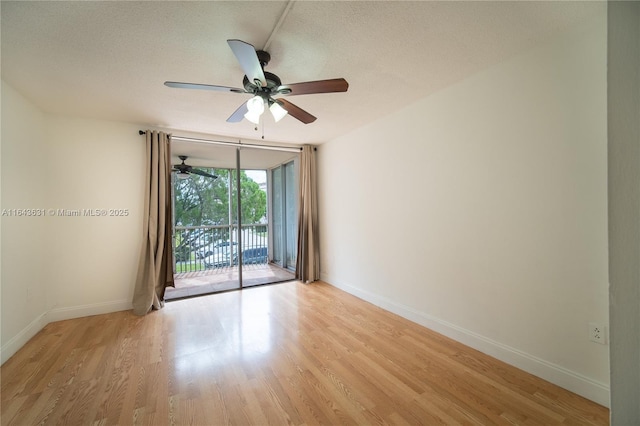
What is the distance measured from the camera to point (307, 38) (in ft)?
5.66

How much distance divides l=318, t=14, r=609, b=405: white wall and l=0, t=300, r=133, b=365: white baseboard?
3384mm

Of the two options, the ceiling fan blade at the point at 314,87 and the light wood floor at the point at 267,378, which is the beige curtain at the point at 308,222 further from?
the ceiling fan blade at the point at 314,87

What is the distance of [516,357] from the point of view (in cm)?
199

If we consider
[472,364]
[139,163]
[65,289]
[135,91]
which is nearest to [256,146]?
[139,163]

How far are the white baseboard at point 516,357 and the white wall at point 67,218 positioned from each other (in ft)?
11.5

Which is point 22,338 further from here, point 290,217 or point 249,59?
point 290,217

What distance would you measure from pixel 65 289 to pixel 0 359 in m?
1.08

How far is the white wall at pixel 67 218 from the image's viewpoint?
7.78 ft

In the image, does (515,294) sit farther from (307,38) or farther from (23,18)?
(23,18)

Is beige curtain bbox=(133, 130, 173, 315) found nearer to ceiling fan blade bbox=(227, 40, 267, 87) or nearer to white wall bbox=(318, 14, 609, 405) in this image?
ceiling fan blade bbox=(227, 40, 267, 87)

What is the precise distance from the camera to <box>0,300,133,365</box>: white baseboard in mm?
2202

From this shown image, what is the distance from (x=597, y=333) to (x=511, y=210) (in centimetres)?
92

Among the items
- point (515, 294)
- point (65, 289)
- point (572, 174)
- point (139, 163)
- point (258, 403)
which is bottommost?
point (258, 403)

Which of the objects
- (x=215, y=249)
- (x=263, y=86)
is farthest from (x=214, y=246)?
(x=263, y=86)
